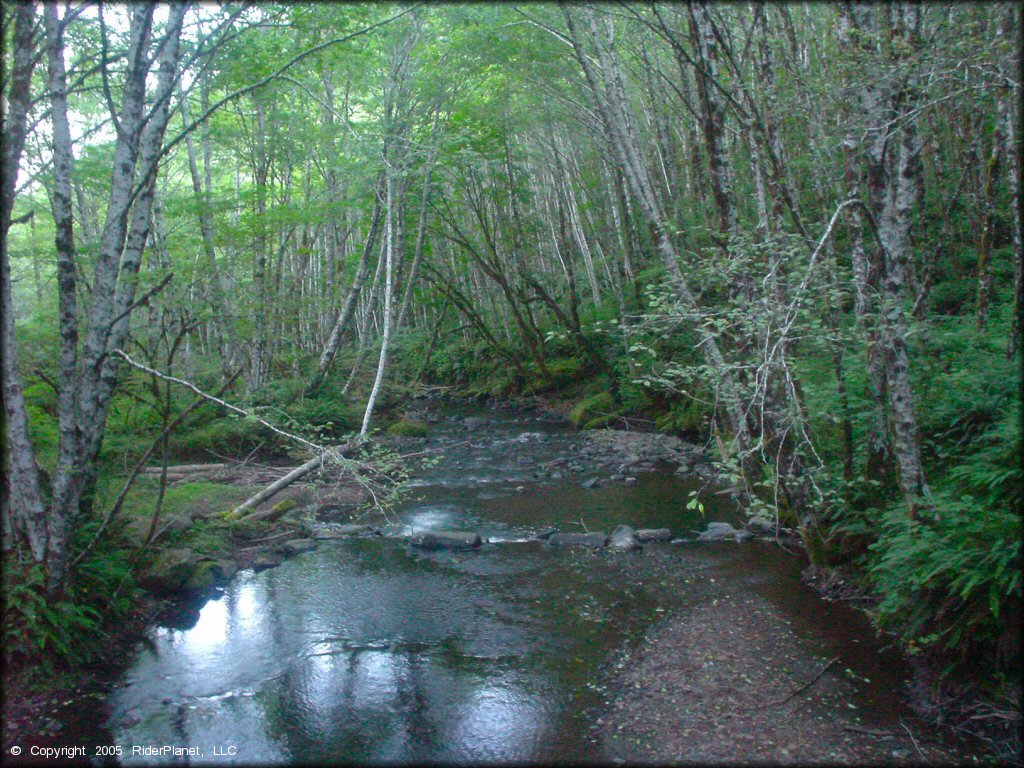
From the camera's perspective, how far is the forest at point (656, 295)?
5090mm

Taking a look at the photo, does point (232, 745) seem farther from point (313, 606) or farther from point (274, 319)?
point (274, 319)

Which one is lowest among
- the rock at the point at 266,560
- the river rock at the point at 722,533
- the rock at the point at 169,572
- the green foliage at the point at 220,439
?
the river rock at the point at 722,533

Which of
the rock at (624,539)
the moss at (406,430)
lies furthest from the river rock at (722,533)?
the moss at (406,430)

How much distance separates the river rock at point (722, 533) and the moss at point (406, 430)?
9651 mm

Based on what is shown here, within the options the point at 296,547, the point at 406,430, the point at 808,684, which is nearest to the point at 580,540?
the point at 296,547

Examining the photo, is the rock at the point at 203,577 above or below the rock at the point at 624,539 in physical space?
above

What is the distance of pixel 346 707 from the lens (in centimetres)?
521

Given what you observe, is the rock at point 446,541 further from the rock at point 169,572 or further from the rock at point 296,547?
the rock at point 169,572

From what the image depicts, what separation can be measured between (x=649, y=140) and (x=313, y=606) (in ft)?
57.3

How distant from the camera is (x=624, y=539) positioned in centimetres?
880

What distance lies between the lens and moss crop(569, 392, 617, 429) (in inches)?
688

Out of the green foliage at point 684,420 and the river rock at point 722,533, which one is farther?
the green foliage at point 684,420

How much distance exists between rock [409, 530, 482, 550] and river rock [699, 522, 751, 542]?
3.05 meters

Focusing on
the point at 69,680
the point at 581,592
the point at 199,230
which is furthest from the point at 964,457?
the point at 199,230
